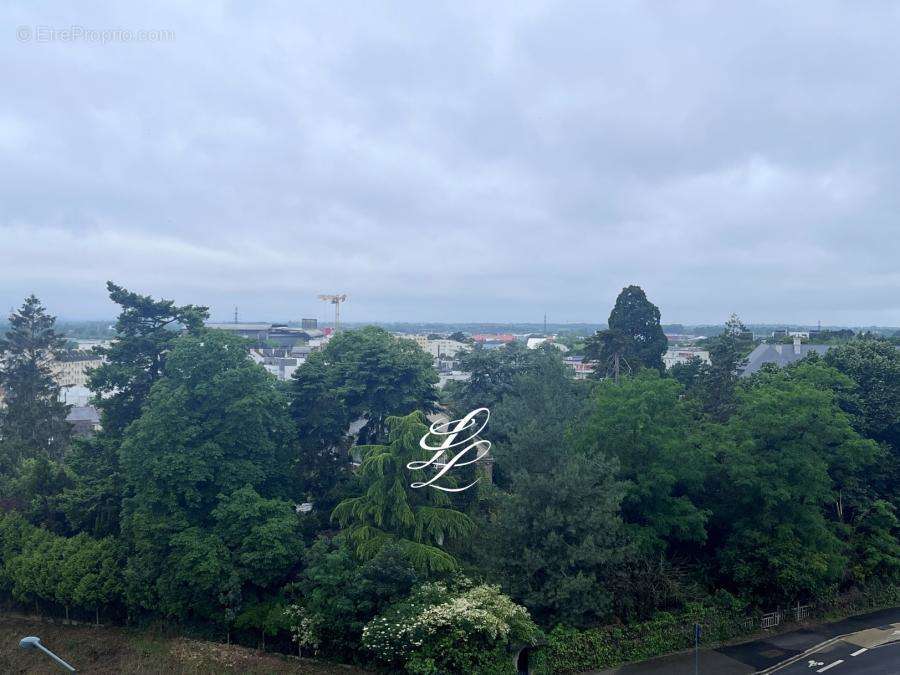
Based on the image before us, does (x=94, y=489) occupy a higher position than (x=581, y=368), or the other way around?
(x=581, y=368)

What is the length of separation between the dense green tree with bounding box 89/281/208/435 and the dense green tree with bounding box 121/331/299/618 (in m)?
2.72

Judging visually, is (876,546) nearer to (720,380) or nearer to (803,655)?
(803,655)

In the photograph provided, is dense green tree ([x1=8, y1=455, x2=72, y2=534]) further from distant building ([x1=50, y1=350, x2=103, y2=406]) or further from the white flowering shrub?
distant building ([x1=50, y1=350, x2=103, y2=406])

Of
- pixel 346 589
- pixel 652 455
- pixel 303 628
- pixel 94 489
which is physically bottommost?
pixel 303 628

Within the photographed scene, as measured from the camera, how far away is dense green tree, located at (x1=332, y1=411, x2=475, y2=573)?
19812mm

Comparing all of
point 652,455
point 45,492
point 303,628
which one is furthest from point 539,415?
point 45,492

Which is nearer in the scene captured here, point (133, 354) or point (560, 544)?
point (560, 544)

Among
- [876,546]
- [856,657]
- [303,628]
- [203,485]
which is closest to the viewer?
[856,657]

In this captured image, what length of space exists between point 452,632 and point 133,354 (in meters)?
18.9

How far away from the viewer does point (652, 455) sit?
21594 millimetres

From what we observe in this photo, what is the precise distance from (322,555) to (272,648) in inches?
157

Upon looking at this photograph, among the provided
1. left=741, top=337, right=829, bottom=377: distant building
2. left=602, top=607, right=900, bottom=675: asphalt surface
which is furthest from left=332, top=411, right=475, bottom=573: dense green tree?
left=741, top=337, right=829, bottom=377: distant building

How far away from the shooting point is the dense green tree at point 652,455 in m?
20.9

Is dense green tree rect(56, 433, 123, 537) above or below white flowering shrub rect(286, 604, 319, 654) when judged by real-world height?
above
